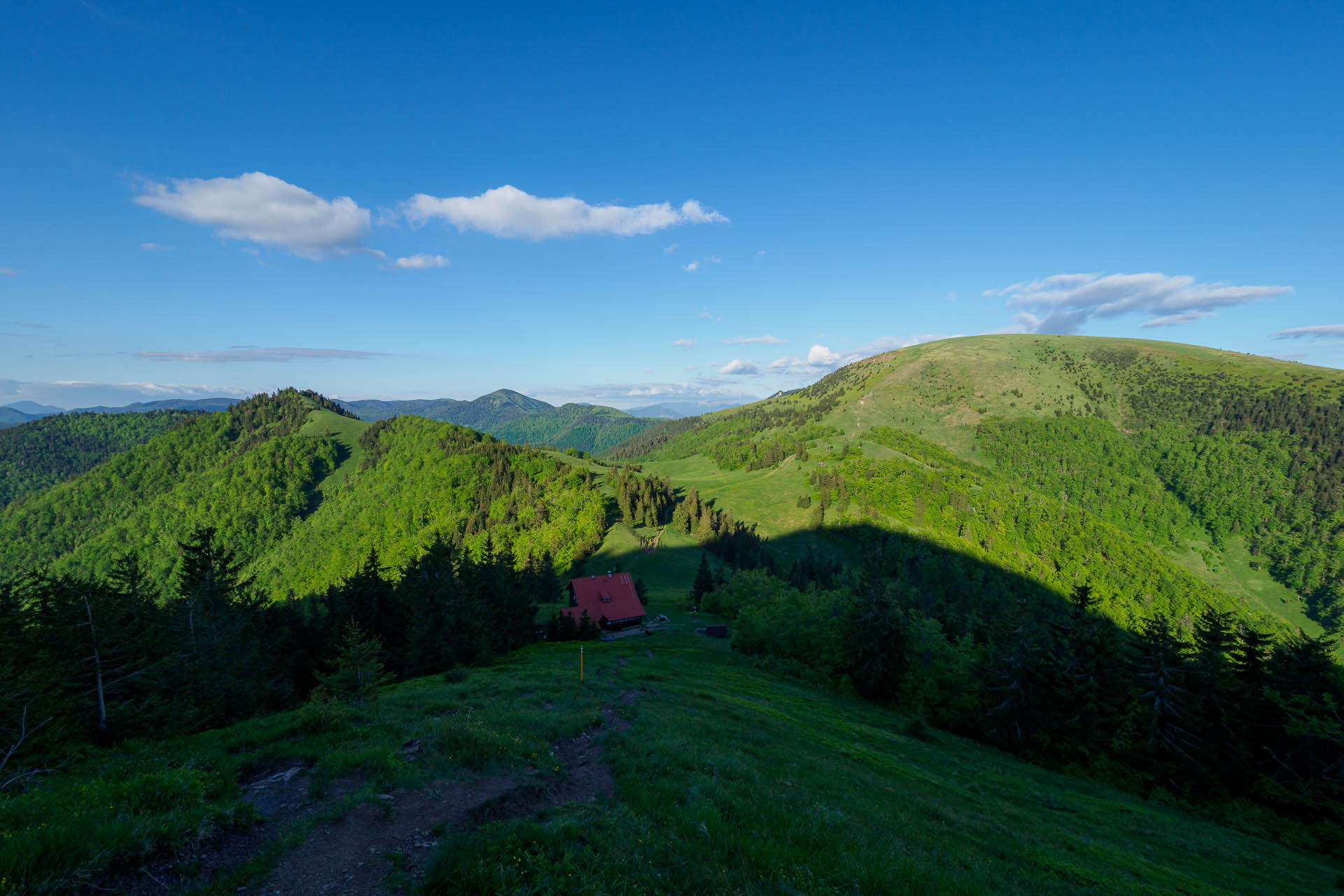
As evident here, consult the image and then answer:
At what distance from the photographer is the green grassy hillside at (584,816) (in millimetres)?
7973

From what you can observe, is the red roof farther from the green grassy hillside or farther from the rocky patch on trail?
the rocky patch on trail

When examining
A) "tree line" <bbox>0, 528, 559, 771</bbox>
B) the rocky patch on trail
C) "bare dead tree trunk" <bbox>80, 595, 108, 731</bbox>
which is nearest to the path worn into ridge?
the rocky patch on trail

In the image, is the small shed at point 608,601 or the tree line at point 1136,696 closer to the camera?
the tree line at point 1136,696

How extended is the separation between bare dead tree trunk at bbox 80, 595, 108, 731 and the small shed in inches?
2045

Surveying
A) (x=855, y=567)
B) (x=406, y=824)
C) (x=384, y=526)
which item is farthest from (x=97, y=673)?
(x=384, y=526)

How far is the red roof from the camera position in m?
73.2

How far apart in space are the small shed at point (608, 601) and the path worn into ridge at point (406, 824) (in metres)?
59.1

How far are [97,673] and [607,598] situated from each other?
59095 mm

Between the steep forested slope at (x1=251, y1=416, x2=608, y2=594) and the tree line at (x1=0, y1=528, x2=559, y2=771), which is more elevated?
the tree line at (x1=0, y1=528, x2=559, y2=771)

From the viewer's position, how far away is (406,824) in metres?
10.7

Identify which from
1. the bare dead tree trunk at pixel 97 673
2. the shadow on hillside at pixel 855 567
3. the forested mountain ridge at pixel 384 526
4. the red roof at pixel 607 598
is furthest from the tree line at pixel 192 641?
the forested mountain ridge at pixel 384 526

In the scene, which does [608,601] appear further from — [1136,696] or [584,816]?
[584,816]

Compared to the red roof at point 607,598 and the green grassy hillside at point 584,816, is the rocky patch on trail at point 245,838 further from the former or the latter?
the red roof at point 607,598

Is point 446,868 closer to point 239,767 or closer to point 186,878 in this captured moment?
point 186,878
